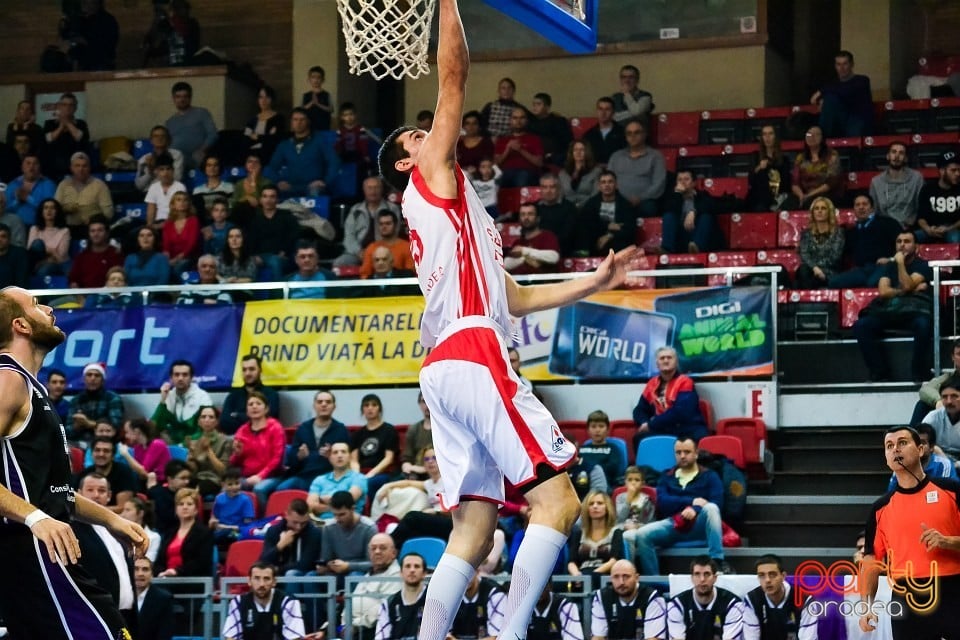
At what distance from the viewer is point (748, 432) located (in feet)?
50.7

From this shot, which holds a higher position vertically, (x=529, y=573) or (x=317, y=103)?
(x=317, y=103)

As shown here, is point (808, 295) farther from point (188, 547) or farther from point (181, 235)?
point (181, 235)

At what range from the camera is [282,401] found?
17297mm

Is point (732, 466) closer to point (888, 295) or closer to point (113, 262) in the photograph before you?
point (888, 295)

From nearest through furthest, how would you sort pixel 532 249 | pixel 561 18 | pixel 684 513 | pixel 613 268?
pixel 613 268 → pixel 561 18 → pixel 684 513 → pixel 532 249

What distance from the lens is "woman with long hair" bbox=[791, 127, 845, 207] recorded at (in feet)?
58.4

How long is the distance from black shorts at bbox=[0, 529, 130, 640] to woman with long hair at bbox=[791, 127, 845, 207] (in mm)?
12663

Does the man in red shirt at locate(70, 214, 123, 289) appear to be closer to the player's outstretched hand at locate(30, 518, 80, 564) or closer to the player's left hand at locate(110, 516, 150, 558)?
the player's left hand at locate(110, 516, 150, 558)

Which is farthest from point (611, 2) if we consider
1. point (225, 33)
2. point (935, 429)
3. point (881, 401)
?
point (935, 429)

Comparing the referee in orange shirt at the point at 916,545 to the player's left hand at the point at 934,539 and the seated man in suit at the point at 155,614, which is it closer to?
the player's left hand at the point at 934,539

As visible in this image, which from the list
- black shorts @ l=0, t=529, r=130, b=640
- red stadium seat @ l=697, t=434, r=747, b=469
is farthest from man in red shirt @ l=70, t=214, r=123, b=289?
black shorts @ l=0, t=529, r=130, b=640

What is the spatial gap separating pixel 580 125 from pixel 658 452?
23.4ft

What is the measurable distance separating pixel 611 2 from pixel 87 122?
26.6ft

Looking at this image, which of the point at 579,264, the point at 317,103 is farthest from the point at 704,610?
the point at 317,103
